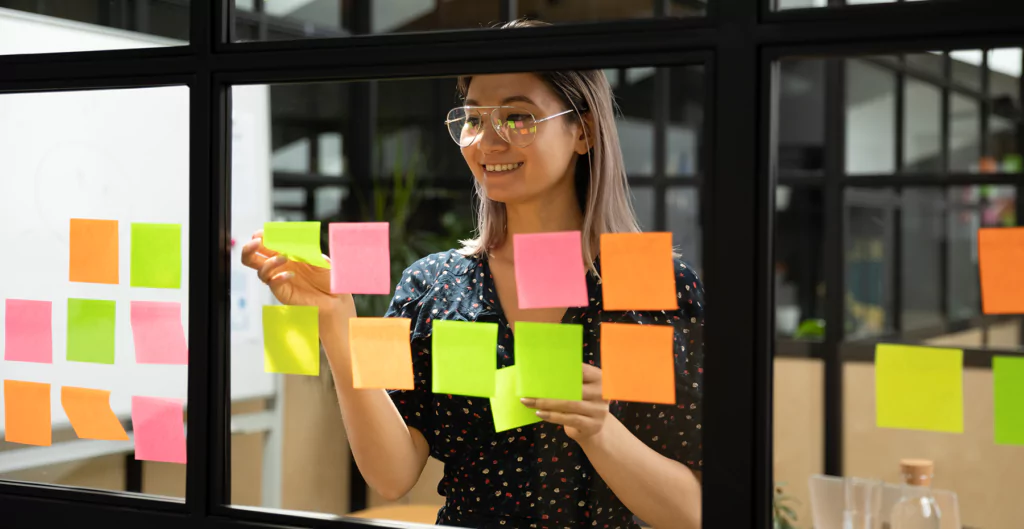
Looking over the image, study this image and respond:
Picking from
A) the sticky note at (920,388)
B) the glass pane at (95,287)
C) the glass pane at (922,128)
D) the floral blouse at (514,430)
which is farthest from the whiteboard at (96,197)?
the glass pane at (922,128)

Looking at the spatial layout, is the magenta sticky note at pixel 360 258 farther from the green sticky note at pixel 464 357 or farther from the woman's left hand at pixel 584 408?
the woman's left hand at pixel 584 408

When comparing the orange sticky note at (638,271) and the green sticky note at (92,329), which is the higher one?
the orange sticky note at (638,271)

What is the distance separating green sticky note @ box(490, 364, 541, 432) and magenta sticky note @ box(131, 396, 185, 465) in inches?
20.4

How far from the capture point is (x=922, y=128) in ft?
13.4

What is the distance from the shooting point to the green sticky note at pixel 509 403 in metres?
1.19

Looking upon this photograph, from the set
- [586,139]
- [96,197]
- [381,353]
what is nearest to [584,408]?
[381,353]

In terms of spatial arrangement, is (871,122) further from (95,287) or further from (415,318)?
(95,287)

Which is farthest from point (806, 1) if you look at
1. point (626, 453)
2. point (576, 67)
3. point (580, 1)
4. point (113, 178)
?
point (580, 1)

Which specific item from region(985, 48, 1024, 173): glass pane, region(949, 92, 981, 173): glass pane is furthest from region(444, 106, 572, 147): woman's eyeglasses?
region(949, 92, 981, 173): glass pane

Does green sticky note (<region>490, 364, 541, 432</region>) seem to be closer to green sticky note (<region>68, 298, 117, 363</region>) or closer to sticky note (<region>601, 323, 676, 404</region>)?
sticky note (<region>601, 323, 676, 404</region>)

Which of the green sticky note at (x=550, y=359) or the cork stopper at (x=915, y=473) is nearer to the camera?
the green sticky note at (x=550, y=359)

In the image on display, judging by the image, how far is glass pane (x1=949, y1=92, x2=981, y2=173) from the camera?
388 centimetres

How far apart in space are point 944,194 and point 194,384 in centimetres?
366

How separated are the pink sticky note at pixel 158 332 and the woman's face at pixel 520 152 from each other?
0.52 m
